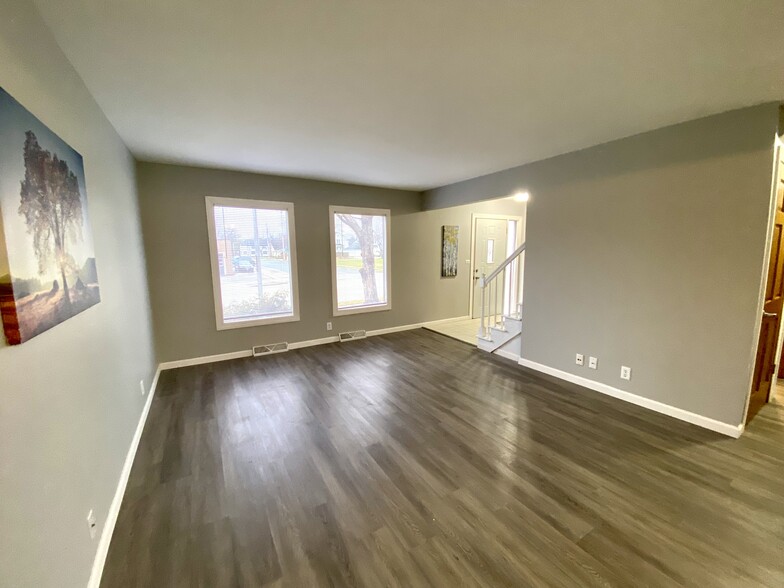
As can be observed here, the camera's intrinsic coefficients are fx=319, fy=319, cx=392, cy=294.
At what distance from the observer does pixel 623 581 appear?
1417mm

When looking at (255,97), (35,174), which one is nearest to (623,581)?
(35,174)

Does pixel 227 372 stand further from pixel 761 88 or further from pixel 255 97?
pixel 761 88

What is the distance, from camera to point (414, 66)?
1.80 m

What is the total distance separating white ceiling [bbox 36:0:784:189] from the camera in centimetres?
140

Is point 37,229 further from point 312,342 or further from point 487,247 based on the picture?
point 487,247

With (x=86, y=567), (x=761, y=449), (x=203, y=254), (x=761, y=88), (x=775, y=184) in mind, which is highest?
(x=761, y=88)

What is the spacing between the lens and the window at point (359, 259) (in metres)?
5.09

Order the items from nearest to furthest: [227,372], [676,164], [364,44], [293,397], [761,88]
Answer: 1. [364,44]
2. [761,88]
3. [676,164]
4. [293,397]
5. [227,372]

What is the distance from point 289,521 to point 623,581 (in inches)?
64.3

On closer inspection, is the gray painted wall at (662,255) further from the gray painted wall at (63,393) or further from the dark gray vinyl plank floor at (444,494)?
the gray painted wall at (63,393)

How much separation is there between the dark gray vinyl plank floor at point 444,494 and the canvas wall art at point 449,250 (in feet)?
10.7

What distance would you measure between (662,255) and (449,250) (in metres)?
3.67

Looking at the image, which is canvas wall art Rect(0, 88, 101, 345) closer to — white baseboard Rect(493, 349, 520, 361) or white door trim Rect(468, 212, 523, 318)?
white baseboard Rect(493, 349, 520, 361)

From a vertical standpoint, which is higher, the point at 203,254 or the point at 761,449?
the point at 203,254
